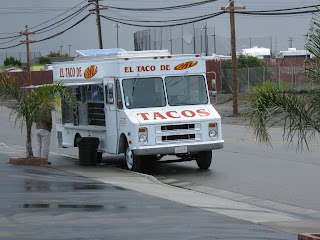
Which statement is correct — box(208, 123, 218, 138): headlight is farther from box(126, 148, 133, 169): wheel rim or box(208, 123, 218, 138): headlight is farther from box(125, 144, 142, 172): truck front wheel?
box(126, 148, 133, 169): wheel rim

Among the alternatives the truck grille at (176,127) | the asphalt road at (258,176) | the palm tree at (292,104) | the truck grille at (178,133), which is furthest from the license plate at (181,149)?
the palm tree at (292,104)

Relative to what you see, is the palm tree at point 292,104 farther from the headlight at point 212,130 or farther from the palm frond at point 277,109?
the headlight at point 212,130

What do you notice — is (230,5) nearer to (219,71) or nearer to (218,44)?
(219,71)

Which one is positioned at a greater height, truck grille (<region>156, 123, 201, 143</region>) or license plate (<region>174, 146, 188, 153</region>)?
truck grille (<region>156, 123, 201, 143</region>)

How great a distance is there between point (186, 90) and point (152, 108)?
1086mm

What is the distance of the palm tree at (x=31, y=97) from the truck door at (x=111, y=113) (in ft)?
3.13

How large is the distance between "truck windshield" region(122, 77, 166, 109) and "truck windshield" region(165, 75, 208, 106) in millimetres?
229

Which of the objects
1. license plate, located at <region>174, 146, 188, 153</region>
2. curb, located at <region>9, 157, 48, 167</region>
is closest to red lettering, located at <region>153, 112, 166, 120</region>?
license plate, located at <region>174, 146, 188, 153</region>

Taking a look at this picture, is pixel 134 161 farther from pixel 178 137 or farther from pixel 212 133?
pixel 212 133

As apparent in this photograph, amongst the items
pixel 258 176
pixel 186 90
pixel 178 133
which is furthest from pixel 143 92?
pixel 258 176

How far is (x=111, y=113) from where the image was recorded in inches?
696

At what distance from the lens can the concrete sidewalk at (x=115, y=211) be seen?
30.9 feet

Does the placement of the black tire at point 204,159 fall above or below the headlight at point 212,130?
below

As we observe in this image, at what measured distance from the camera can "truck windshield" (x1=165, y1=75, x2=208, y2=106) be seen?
17.4m
